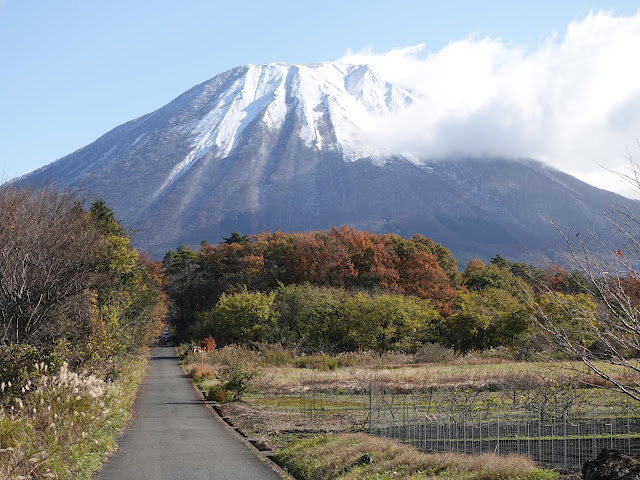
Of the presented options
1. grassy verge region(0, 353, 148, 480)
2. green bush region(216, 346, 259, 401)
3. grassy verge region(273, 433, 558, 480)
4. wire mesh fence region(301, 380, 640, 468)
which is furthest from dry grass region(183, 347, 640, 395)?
grassy verge region(0, 353, 148, 480)

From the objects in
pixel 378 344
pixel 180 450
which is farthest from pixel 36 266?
pixel 378 344

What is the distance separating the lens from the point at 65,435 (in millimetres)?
13109

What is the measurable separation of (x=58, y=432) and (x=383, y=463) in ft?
18.1

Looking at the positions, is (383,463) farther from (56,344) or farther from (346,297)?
(346,297)

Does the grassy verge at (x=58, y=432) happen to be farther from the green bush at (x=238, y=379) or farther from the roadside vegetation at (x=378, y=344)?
the green bush at (x=238, y=379)

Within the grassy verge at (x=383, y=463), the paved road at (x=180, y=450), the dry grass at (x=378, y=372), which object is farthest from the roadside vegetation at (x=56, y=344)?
the dry grass at (x=378, y=372)

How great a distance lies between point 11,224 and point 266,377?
16.2m

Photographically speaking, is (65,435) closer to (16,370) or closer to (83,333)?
(16,370)

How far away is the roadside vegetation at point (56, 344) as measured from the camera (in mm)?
11873

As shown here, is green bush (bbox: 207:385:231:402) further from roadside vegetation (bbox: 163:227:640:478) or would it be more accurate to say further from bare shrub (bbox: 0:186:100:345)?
bare shrub (bbox: 0:186:100:345)

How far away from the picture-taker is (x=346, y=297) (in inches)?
2303

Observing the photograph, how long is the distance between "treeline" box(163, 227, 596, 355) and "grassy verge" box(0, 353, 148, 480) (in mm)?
25982

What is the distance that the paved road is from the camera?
1260 cm

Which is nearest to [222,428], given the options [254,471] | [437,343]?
[254,471]
